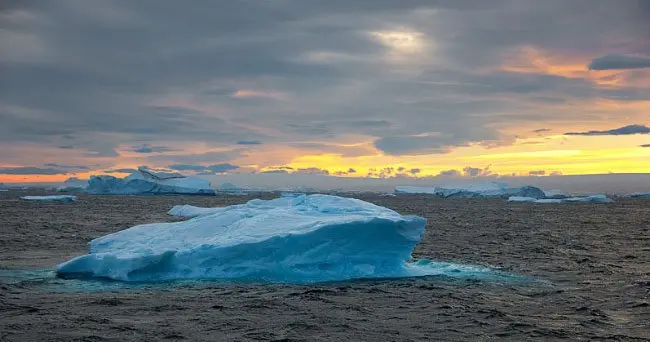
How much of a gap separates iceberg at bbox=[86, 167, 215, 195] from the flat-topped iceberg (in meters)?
60.7

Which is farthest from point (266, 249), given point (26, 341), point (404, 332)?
point (26, 341)

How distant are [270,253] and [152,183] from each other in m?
64.2

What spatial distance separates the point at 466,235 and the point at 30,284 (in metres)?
18.4

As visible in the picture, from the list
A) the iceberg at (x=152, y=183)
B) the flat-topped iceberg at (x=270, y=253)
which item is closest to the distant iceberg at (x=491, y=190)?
the iceberg at (x=152, y=183)

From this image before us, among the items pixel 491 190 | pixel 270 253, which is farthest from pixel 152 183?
pixel 270 253

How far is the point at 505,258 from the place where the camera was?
16984 millimetres

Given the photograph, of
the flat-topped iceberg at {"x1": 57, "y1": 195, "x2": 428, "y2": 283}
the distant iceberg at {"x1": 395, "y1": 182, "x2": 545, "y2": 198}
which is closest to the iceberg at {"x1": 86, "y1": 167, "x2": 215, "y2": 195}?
Result: the distant iceberg at {"x1": 395, "y1": 182, "x2": 545, "y2": 198}

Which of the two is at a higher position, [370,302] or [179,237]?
[179,237]

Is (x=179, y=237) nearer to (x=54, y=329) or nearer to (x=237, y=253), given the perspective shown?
(x=237, y=253)

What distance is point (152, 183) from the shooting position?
7344 cm

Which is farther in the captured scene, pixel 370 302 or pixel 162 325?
pixel 370 302

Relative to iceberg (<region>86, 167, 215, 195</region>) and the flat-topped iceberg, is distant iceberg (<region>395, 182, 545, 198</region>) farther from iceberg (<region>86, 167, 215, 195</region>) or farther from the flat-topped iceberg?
the flat-topped iceberg

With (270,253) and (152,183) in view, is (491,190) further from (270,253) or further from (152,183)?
(270,253)

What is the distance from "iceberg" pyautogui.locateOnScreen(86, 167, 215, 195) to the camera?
72.9 meters
